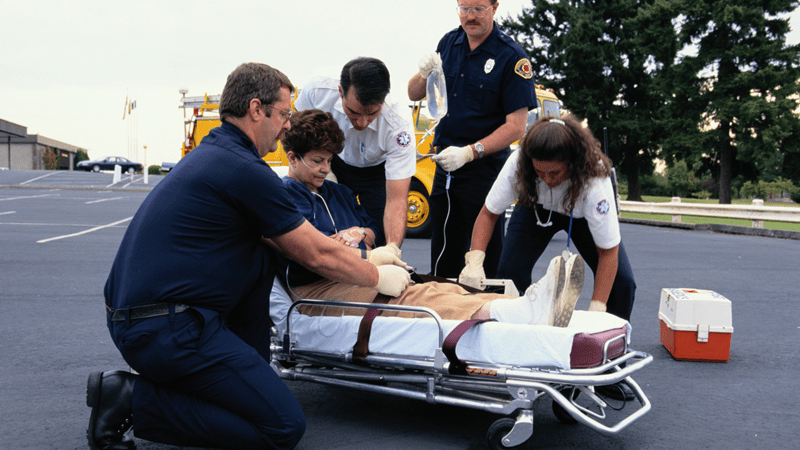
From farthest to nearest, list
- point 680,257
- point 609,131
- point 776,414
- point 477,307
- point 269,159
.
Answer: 1. point 609,131
2. point 269,159
3. point 680,257
4. point 776,414
5. point 477,307

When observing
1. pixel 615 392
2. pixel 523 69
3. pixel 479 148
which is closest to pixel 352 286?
pixel 479 148

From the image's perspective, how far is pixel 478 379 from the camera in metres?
2.49

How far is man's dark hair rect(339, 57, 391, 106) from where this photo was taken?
339cm

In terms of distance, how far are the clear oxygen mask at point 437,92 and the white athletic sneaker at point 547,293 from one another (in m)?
1.79

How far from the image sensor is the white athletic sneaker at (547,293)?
8.28 feet

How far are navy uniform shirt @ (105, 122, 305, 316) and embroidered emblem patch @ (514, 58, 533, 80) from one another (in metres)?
2.04

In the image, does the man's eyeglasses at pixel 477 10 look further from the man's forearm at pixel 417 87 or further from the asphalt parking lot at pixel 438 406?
the asphalt parking lot at pixel 438 406

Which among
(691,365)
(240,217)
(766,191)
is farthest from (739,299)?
(766,191)

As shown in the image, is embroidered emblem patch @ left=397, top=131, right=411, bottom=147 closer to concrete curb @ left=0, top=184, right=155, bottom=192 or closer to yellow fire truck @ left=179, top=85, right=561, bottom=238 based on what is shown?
yellow fire truck @ left=179, top=85, right=561, bottom=238

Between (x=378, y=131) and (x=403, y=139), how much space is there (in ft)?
0.54

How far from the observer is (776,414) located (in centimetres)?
306

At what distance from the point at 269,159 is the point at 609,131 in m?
26.3

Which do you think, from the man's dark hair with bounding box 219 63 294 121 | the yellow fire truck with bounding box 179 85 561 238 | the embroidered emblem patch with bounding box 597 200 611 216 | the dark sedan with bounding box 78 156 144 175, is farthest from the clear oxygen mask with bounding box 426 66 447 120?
the dark sedan with bounding box 78 156 144 175

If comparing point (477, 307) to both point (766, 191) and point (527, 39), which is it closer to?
point (527, 39)
